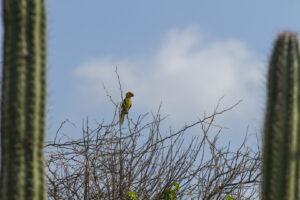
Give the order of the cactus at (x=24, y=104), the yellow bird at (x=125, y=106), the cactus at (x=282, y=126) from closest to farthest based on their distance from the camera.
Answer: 1. the cactus at (x=24, y=104)
2. the cactus at (x=282, y=126)
3. the yellow bird at (x=125, y=106)

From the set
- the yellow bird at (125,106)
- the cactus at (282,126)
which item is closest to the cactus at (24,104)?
the cactus at (282,126)

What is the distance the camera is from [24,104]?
4.11m

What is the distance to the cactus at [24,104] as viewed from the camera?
4.05m

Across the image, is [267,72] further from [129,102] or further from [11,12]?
[129,102]

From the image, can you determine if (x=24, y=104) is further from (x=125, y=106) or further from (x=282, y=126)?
(x=125, y=106)

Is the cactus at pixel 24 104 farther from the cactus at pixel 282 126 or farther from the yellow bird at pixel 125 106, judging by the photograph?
the yellow bird at pixel 125 106

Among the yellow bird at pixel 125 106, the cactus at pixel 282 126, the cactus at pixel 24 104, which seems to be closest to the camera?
the cactus at pixel 24 104

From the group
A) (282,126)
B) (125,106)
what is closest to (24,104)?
(282,126)

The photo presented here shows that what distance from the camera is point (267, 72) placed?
448 cm

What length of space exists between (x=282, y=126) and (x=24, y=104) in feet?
4.60

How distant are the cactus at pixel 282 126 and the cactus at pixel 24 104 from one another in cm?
122

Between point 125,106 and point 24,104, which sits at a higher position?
point 125,106

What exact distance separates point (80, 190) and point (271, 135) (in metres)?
4.49

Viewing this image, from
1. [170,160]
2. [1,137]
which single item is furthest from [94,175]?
[1,137]
